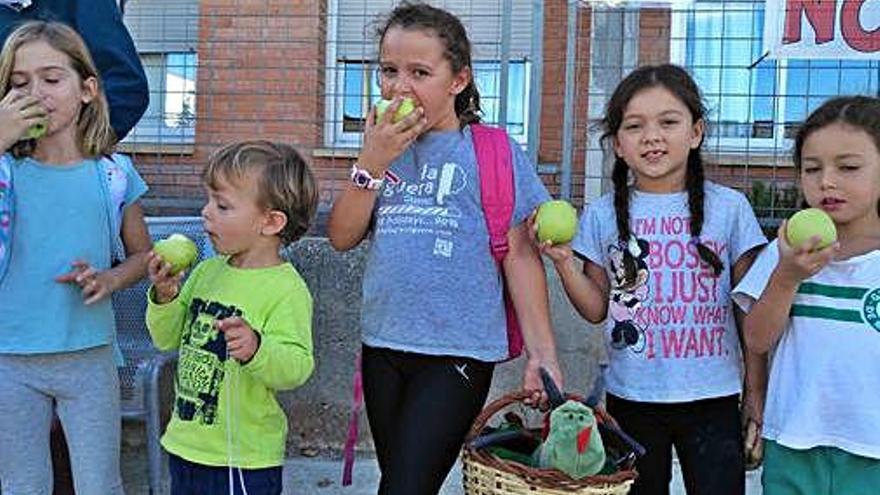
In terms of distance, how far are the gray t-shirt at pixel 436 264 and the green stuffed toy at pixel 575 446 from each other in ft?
1.44

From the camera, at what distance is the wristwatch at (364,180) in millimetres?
2822

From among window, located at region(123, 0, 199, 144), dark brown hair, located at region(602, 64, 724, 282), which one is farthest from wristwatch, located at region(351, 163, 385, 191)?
window, located at region(123, 0, 199, 144)

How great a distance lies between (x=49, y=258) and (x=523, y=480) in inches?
60.3

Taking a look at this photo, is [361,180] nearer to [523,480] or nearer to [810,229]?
[523,480]

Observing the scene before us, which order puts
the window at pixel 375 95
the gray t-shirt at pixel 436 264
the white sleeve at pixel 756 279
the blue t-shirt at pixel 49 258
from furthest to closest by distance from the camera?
the window at pixel 375 95, the blue t-shirt at pixel 49 258, the gray t-shirt at pixel 436 264, the white sleeve at pixel 756 279

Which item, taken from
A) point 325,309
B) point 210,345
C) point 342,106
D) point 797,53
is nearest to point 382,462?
point 210,345

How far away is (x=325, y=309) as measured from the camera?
5.18 meters

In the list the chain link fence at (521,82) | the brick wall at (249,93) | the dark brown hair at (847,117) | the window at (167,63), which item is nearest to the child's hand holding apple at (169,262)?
the dark brown hair at (847,117)

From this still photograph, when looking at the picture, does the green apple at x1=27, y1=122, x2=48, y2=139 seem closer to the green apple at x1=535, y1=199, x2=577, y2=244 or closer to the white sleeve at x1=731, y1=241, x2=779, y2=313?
the green apple at x1=535, y1=199, x2=577, y2=244

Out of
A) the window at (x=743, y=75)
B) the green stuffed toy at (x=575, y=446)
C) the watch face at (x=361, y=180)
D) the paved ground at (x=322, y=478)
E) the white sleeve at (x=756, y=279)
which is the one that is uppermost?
the window at (x=743, y=75)

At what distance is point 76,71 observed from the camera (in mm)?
3096

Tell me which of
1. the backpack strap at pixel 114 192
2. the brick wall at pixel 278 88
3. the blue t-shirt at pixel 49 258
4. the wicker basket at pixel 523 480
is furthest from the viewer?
the brick wall at pixel 278 88

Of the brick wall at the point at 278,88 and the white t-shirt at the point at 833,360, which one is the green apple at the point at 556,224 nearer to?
the white t-shirt at the point at 833,360

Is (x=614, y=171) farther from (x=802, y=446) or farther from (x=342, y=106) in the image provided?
(x=342, y=106)
